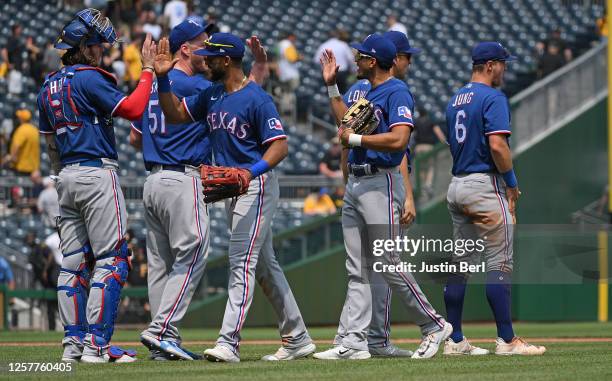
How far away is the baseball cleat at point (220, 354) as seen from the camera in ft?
23.8

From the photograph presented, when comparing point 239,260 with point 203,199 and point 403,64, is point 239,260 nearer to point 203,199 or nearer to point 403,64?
point 203,199

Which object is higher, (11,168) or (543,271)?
(11,168)

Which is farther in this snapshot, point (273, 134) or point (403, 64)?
point (403, 64)

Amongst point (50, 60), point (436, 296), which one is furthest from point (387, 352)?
point (50, 60)

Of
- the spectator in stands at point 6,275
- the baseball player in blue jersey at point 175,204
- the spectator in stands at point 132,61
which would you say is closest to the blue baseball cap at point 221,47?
the baseball player in blue jersey at point 175,204

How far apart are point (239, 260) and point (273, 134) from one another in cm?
79

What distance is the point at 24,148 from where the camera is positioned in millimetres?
17344

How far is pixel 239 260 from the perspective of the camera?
24.4ft

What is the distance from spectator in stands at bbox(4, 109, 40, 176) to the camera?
17.2 m

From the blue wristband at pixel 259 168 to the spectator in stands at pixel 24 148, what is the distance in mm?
10505

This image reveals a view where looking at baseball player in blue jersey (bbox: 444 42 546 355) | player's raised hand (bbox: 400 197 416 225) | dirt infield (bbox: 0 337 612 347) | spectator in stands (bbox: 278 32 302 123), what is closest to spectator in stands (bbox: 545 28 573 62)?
spectator in stands (bbox: 278 32 302 123)

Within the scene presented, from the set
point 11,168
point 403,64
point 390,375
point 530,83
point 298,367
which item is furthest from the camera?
point 530,83

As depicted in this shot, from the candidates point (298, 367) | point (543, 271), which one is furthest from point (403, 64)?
point (543, 271)

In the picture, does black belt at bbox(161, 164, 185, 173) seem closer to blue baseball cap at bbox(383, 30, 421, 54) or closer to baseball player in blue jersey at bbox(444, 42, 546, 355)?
blue baseball cap at bbox(383, 30, 421, 54)
